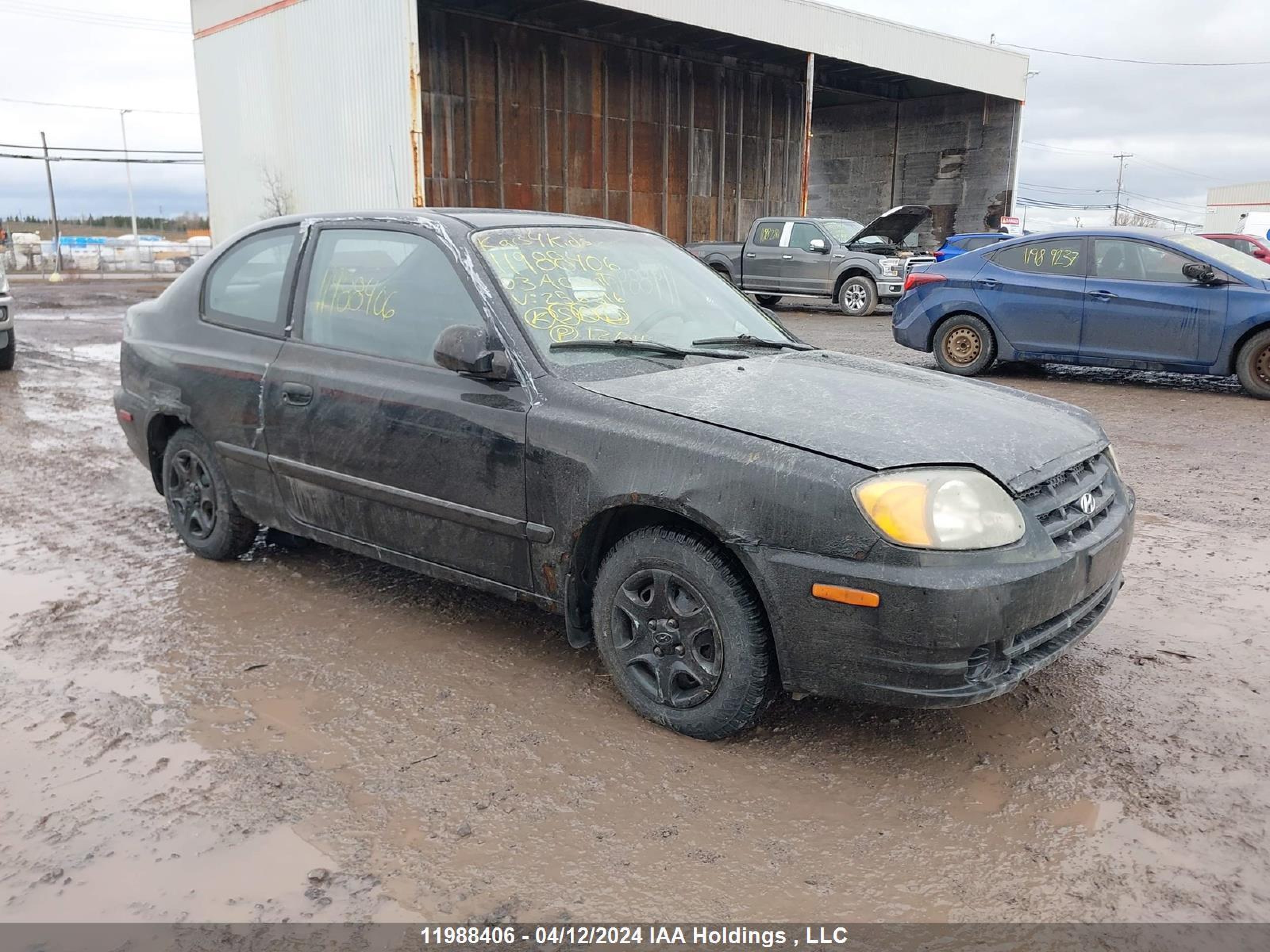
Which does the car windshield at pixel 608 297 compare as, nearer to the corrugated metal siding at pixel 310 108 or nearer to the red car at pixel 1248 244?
the corrugated metal siding at pixel 310 108

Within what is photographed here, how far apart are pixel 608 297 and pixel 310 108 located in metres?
19.4

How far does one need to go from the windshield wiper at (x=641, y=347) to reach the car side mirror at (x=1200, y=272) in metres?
6.88

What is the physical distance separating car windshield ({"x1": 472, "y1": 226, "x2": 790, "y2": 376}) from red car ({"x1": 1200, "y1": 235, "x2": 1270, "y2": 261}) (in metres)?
17.8

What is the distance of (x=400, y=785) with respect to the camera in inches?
110

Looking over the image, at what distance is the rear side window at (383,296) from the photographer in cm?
361

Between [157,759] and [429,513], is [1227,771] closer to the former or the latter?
[429,513]

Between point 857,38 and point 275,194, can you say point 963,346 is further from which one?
point 857,38

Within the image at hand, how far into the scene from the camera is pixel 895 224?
18219mm

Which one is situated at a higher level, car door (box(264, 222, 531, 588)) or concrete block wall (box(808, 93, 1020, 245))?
concrete block wall (box(808, 93, 1020, 245))

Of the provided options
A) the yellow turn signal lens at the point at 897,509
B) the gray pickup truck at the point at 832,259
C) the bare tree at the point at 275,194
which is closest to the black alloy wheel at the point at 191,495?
the yellow turn signal lens at the point at 897,509

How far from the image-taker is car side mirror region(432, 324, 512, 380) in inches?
129

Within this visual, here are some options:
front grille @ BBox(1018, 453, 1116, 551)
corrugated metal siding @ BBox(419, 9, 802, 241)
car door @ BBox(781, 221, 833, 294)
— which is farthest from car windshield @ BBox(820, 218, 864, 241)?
front grille @ BBox(1018, 453, 1116, 551)

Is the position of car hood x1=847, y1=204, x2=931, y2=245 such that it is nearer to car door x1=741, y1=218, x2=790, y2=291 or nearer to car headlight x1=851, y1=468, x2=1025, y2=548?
car door x1=741, y1=218, x2=790, y2=291

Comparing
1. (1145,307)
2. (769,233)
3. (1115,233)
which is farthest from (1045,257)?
(769,233)
